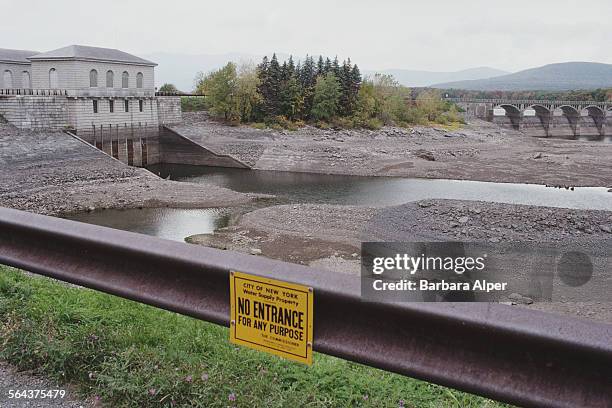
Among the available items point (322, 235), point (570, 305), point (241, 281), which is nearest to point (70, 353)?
point (241, 281)

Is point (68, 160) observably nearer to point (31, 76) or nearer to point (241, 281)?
point (31, 76)

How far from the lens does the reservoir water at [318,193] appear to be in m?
26.8

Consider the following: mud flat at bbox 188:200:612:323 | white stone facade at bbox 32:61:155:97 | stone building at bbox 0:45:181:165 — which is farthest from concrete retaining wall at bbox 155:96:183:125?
mud flat at bbox 188:200:612:323

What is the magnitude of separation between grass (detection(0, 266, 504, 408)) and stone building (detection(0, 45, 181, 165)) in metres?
40.8

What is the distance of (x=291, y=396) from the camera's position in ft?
9.80

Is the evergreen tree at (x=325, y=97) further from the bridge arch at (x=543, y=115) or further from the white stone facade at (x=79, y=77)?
the bridge arch at (x=543, y=115)

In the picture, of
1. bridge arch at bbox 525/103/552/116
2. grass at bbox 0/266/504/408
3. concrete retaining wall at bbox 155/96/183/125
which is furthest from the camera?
bridge arch at bbox 525/103/552/116

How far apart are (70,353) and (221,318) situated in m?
1.17

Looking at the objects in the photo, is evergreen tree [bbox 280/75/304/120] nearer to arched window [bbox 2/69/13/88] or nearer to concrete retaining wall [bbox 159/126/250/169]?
concrete retaining wall [bbox 159/126/250/169]

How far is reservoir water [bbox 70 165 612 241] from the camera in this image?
26797 mm

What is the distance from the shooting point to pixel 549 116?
322ft

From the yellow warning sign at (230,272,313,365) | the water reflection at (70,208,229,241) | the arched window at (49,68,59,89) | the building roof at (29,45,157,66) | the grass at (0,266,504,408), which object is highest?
the building roof at (29,45,157,66)

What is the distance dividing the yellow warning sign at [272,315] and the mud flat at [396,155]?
42.1 m

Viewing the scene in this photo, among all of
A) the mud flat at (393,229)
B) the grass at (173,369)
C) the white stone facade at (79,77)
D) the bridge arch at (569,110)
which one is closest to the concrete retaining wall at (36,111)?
the white stone facade at (79,77)
